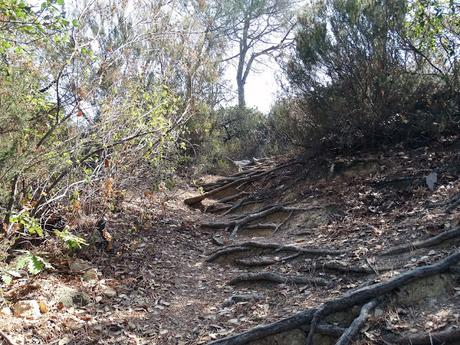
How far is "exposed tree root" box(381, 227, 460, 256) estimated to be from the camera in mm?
4047

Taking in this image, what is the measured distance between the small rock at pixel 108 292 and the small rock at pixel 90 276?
21cm

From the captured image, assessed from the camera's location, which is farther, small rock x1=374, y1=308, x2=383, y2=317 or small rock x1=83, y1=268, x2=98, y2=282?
small rock x1=83, y1=268, x2=98, y2=282

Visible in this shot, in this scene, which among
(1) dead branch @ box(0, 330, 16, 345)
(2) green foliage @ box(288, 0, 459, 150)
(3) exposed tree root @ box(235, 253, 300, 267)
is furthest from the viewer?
(2) green foliage @ box(288, 0, 459, 150)

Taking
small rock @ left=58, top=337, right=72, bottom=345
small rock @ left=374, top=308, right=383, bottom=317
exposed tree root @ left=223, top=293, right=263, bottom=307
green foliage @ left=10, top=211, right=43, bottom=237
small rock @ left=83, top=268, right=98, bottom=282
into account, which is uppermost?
green foliage @ left=10, top=211, right=43, bottom=237

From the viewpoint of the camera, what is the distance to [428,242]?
4.16 m

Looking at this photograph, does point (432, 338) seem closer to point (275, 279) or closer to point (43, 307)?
point (275, 279)

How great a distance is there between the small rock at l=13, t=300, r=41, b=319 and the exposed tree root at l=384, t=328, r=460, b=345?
330 centimetres

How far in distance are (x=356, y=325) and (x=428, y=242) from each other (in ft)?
5.30

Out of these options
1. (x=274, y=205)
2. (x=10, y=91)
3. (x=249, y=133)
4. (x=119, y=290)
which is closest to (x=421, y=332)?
(x=119, y=290)

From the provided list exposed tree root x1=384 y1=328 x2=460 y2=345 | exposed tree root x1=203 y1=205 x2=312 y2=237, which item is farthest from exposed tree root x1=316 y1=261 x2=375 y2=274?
exposed tree root x1=203 y1=205 x2=312 y2=237

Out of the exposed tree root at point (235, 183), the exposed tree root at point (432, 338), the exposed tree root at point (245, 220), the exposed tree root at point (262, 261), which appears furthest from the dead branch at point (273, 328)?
the exposed tree root at point (235, 183)

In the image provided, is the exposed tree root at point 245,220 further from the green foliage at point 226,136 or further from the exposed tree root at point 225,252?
the green foliage at point 226,136

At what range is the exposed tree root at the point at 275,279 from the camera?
4.36 meters

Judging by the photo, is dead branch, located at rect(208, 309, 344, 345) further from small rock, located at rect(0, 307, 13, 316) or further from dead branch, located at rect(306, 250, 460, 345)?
small rock, located at rect(0, 307, 13, 316)
